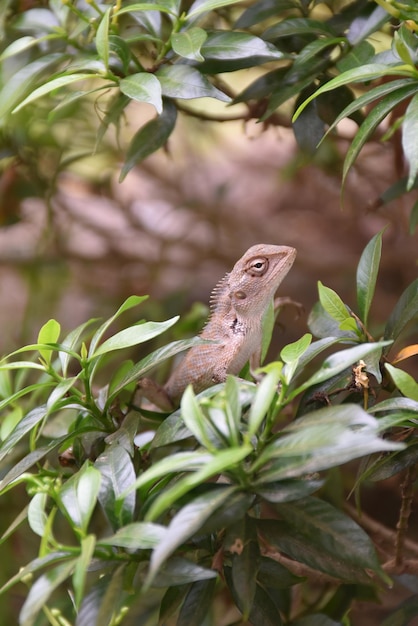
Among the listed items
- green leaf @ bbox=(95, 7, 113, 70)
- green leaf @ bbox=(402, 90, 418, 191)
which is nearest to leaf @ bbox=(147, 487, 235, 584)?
green leaf @ bbox=(402, 90, 418, 191)

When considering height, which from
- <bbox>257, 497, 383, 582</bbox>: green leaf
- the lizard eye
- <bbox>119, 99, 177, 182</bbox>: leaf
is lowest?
the lizard eye

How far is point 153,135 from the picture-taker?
136 centimetres

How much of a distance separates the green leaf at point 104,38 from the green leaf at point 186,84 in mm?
110

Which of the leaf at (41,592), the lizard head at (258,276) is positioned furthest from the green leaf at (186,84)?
the leaf at (41,592)

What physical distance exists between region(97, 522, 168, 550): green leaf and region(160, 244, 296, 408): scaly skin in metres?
0.78

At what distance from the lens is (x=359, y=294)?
1142mm

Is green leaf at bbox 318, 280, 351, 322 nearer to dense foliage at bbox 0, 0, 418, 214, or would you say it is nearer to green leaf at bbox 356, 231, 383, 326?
green leaf at bbox 356, 231, 383, 326

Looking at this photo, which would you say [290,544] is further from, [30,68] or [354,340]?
[30,68]

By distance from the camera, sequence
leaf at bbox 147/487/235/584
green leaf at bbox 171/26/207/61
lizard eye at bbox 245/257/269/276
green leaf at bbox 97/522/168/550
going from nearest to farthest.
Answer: leaf at bbox 147/487/235/584 < green leaf at bbox 97/522/168/550 < green leaf at bbox 171/26/207/61 < lizard eye at bbox 245/257/269/276

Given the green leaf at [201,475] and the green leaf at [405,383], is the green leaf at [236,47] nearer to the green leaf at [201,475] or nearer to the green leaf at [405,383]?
the green leaf at [405,383]

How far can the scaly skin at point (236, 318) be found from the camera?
1.61 meters

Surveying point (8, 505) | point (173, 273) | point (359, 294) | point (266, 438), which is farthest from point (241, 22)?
point (173, 273)

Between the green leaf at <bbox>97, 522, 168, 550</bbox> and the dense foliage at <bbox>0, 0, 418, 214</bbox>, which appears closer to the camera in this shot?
the green leaf at <bbox>97, 522, 168, 550</bbox>

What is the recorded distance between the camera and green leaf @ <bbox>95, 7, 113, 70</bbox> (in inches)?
44.2
